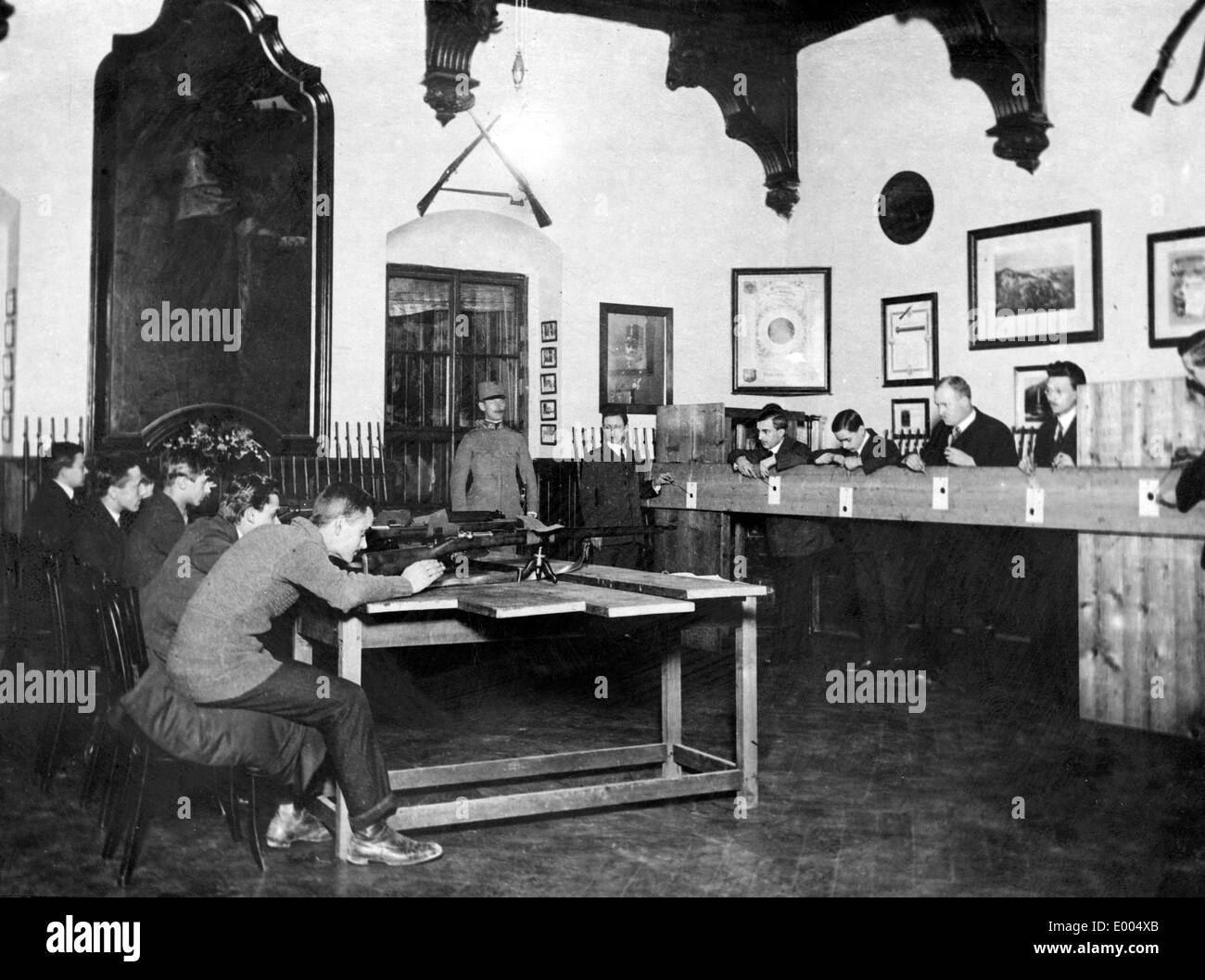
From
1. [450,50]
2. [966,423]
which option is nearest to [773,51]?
[450,50]

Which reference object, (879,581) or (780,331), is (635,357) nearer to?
(780,331)

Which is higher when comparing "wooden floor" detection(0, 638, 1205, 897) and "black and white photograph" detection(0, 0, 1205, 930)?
"black and white photograph" detection(0, 0, 1205, 930)

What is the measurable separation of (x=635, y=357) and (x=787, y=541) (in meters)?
2.69

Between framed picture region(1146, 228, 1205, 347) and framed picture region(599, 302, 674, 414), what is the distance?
136 inches

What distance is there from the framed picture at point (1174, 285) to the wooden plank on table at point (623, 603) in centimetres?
436

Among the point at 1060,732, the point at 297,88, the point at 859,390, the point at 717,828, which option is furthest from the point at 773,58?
the point at 717,828

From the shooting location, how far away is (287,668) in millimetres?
3445

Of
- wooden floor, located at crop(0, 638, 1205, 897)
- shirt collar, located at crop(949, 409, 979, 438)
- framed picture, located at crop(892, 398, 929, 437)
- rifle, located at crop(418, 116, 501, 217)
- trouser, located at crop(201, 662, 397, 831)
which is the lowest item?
wooden floor, located at crop(0, 638, 1205, 897)

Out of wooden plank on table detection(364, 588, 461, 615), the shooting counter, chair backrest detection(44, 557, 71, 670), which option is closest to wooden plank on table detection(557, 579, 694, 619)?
wooden plank on table detection(364, 588, 461, 615)

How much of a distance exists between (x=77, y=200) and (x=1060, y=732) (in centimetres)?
602

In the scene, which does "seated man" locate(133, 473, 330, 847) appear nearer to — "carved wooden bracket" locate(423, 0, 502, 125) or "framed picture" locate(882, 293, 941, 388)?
"carved wooden bracket" locate(423, 0, 502, 125)

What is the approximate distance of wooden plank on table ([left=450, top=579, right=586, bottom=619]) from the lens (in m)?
3.48

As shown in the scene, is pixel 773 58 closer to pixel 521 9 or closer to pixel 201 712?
pixel 521 9

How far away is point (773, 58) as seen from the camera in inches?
358
